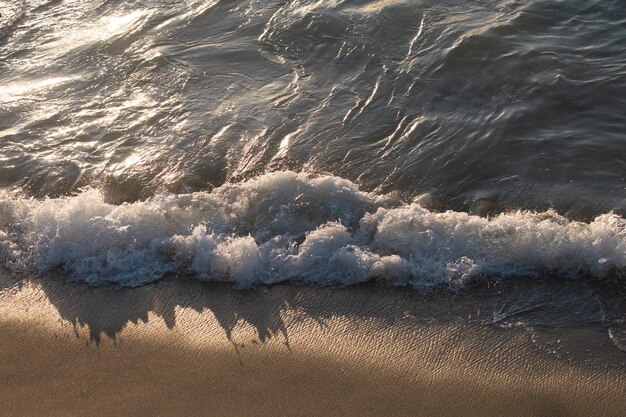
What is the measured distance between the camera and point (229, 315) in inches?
208

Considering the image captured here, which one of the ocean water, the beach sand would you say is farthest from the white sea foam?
the beach sand

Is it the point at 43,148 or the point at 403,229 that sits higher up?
the point at 43,148

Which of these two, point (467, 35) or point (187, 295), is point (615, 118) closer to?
point (467, 35)

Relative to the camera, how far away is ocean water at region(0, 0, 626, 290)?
18.6 ft

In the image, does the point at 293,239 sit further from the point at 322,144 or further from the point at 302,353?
the point at 322,144

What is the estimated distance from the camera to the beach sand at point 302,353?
447 cm

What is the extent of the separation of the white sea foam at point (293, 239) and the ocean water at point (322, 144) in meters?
0.02

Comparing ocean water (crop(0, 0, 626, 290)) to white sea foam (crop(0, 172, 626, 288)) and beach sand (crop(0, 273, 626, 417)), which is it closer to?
white sea foam (crop(0, 172, 626, 288))

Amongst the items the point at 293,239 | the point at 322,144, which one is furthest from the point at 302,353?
the point at 322,144

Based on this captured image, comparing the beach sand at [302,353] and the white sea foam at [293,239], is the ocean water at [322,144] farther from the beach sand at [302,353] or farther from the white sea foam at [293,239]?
the beach sand at [302,353]

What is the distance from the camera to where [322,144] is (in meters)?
7.18

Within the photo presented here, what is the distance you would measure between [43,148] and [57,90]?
1444 millimetres

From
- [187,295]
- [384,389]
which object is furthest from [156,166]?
[384,389]

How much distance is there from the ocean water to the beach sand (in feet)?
0.90
